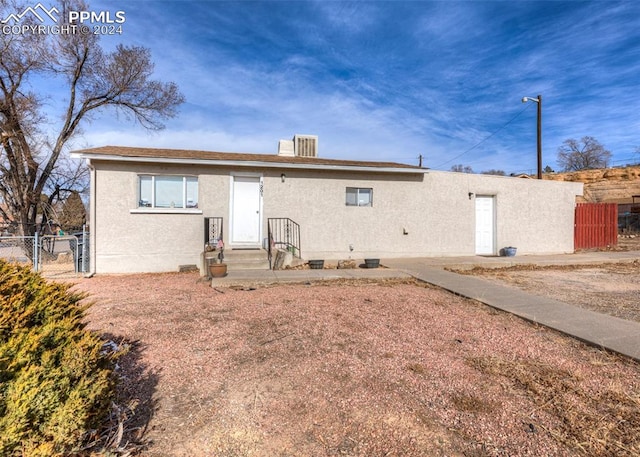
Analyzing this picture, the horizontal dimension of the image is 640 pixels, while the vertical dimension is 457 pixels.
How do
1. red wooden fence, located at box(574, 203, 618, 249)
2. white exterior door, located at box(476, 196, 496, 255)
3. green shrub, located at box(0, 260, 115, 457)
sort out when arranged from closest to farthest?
green shrub, located at box(0, 260, 115, 457) → white exterior door, located at box(476, 196, 496, 255) → red wooden fence, located at box(574, 203, 618, 249)

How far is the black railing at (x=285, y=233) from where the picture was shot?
33.2 ft

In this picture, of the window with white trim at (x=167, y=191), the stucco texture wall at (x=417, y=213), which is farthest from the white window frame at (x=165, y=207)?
the stucco texture wall at (x=417, y=213)

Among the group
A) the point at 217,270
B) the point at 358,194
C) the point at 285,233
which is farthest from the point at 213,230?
the point at 358,194

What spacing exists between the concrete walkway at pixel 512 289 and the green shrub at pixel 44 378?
15.3 feet

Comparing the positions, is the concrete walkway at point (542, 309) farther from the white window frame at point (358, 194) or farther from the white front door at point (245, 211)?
the white front door at point (245, 211)

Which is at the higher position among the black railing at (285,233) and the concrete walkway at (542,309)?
the black railing at (285,233)

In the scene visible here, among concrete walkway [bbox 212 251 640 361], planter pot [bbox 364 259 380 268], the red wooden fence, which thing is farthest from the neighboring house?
planter pot [bbox 364 259 380 268]

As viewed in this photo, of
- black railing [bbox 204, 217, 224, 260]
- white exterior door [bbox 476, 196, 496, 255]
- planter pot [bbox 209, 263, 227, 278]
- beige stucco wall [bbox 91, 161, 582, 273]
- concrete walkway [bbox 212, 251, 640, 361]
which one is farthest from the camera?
white exterior door [bbox 476, 196, 496, 255]

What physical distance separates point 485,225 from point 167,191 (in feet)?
34.8

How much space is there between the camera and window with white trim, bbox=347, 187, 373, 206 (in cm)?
1089

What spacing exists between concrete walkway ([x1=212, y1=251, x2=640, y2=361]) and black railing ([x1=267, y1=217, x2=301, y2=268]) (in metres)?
1.92

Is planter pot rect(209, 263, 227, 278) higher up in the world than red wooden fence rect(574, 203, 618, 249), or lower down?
lower down

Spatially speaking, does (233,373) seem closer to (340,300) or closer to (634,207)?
(340,300)

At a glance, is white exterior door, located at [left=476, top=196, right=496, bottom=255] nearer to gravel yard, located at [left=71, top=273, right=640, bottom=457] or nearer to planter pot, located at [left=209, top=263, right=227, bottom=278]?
gravel yard, located at [left=71, top=273, right=640, bottom=457]
